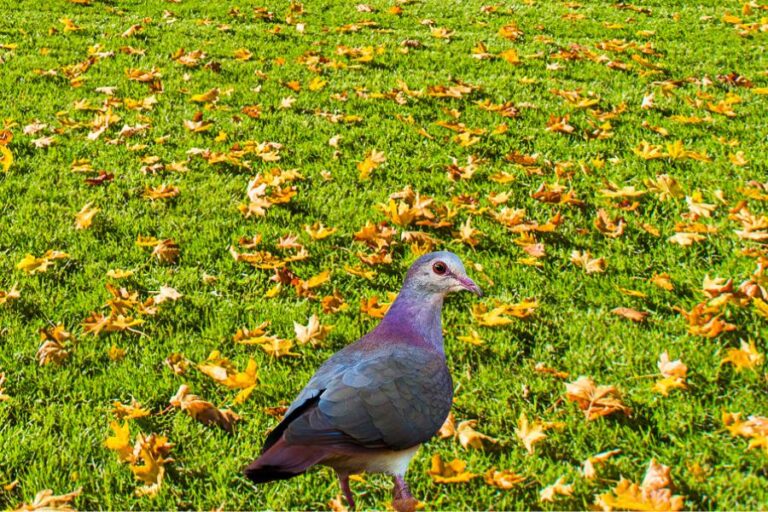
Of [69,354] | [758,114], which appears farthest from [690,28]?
[69,354]

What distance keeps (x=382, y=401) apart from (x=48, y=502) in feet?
3.81

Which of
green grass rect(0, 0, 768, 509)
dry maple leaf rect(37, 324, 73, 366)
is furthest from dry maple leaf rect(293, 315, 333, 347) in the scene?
dry maple leaf rect(37, 324, 73, 366)

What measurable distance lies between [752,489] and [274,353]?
1848 millimetres

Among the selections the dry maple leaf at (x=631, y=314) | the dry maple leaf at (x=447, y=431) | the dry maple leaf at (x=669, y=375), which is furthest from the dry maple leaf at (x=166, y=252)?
the dry maple leaf at (x=669, y=375)

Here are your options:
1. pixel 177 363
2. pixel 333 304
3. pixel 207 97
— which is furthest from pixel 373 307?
pixel 207 97

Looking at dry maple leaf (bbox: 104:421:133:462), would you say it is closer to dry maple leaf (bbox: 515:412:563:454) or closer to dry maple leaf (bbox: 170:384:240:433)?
dry maple leaf (bbox: 170:384:240:433)

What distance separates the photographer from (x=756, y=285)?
12.2ft

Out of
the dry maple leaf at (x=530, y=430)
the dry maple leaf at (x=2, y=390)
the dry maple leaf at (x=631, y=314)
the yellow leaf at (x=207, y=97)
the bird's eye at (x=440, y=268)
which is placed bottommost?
the dry maple leaf at (x=530, y=430)

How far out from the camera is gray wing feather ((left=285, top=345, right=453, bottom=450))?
83.2 inches

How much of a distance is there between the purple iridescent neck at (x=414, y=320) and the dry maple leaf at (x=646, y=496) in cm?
72

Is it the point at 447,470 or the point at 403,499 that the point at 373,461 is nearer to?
the point at 403,499

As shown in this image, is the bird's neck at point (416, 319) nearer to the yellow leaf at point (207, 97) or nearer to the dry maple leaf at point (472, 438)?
the dry maple leaf at point (472, 438)

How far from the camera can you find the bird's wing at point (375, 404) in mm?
2113

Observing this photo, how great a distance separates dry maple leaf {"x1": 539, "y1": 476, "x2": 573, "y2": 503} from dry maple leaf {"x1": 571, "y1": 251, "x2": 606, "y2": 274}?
163 centimetres
